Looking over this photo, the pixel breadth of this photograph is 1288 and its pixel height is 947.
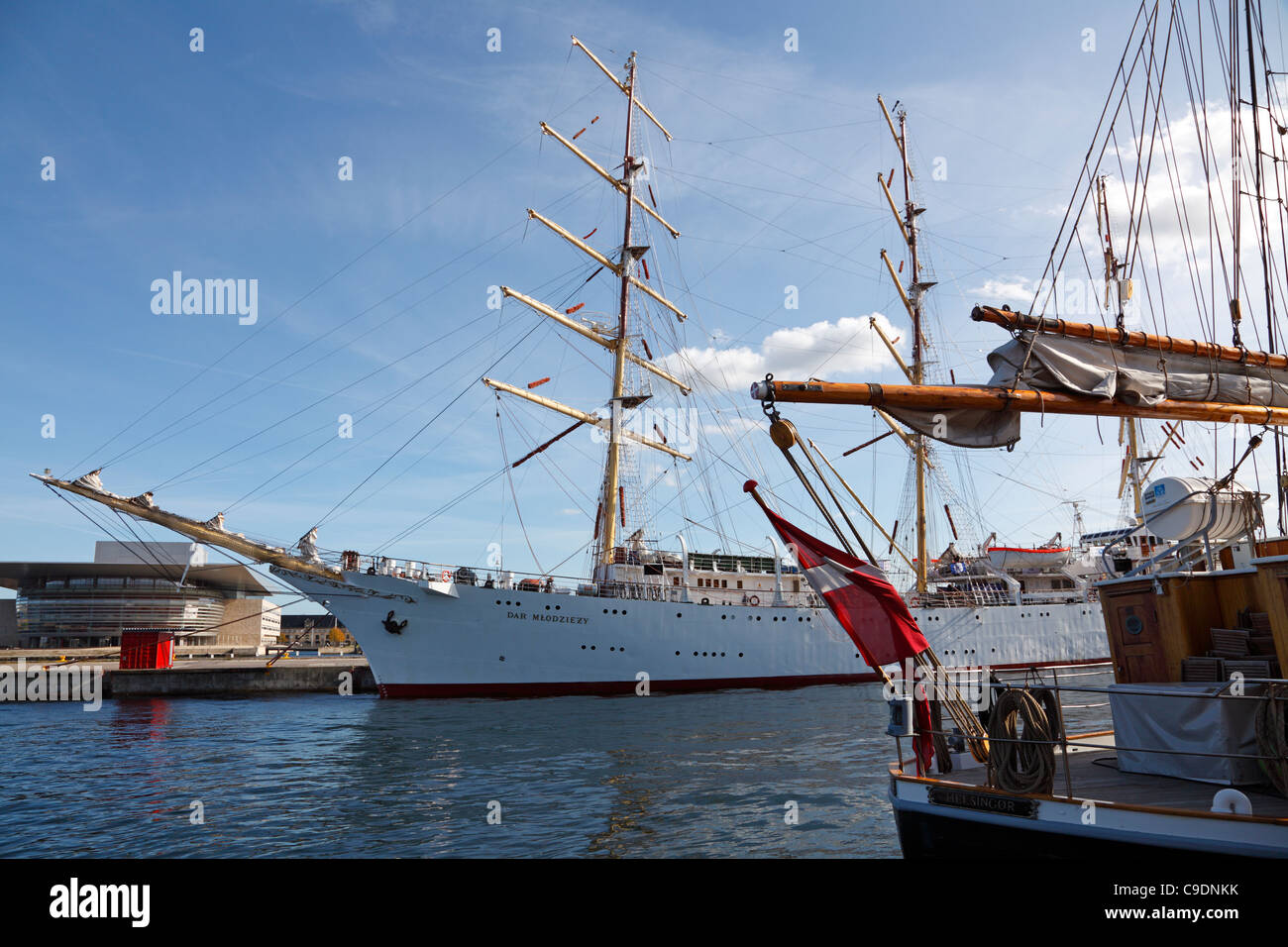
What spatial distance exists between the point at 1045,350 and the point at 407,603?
25.0 metres

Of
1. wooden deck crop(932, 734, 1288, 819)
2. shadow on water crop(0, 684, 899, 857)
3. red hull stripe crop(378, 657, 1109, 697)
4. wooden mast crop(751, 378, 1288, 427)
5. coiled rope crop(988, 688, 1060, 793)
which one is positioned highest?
wooden mast crop(751, 378, 1288, 427)

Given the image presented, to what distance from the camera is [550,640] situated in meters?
29.9

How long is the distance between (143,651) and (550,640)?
70.9 feet

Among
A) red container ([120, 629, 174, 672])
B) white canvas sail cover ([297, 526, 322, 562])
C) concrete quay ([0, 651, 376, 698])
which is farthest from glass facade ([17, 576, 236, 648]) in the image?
white canvas sail cover ([297, 526, 322, 562])

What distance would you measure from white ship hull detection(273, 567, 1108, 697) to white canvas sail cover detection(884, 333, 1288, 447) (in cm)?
1997

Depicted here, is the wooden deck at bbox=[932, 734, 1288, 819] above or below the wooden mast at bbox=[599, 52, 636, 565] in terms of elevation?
below

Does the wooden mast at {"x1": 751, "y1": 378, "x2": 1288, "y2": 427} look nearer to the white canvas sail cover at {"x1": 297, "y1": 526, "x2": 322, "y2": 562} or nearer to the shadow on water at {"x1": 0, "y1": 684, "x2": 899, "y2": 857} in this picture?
the shadow on water at {"x1": 0, "y1": 684, "x2": 899, "y2": 857}

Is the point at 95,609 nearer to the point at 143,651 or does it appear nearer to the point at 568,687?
the point at 143,651

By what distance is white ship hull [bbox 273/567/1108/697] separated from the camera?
29.5 m

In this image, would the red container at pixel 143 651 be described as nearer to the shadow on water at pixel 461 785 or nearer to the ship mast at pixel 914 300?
the shadow on water at pixel 461 785

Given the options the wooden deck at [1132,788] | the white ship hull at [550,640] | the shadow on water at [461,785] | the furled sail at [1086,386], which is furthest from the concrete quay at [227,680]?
the wooden deck at [1132,788]

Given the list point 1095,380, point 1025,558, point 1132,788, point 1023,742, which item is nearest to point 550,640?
point 1095,380
